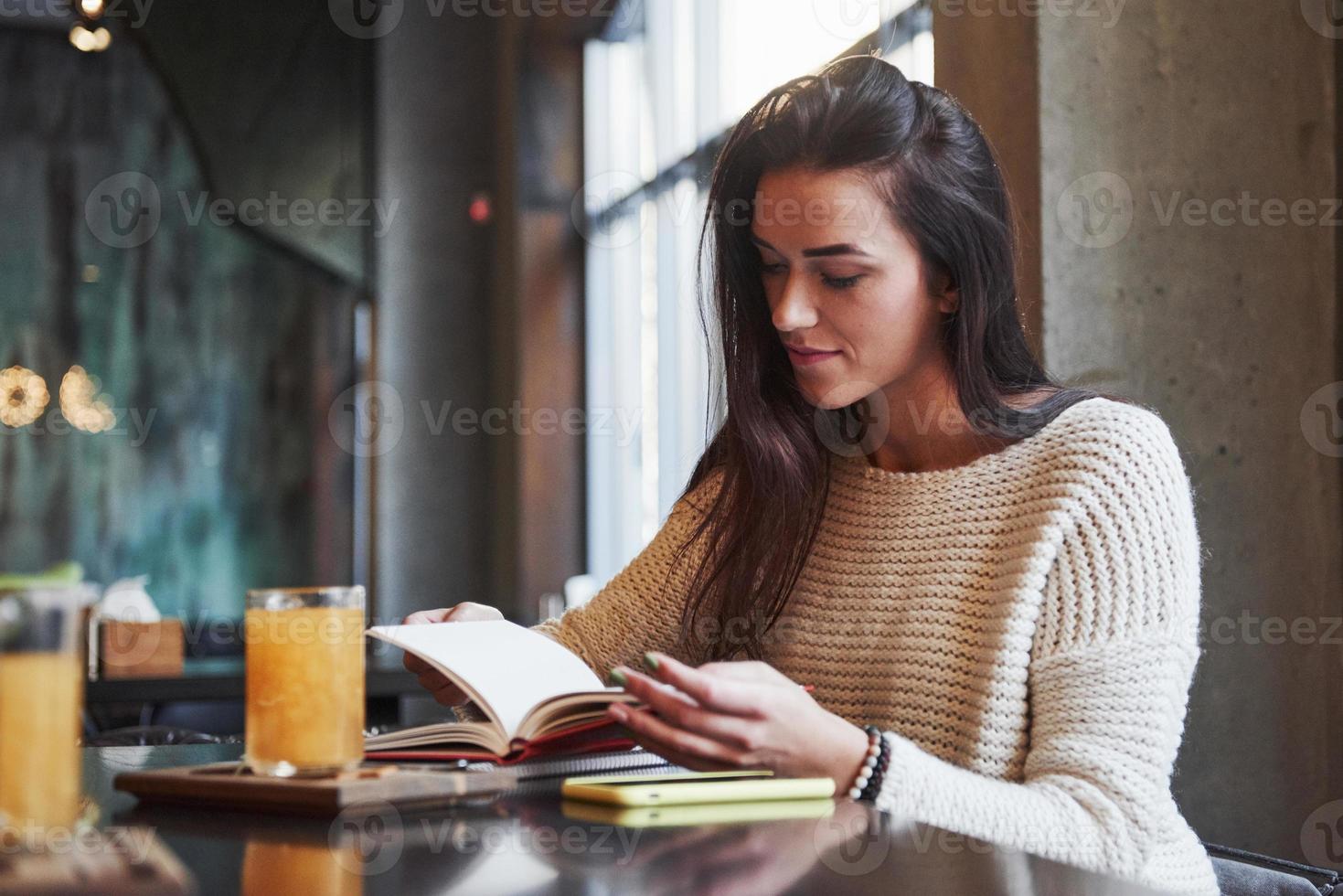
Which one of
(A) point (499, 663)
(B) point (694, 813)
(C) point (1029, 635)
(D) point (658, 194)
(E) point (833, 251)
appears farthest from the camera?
(D) point (658, 194)

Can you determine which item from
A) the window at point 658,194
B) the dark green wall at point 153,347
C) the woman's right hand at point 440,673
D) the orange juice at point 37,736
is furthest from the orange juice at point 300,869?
the dark green wall at point 153,347

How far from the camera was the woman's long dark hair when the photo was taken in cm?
160

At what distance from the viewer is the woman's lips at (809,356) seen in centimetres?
158

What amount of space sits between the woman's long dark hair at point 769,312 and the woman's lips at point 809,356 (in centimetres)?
14

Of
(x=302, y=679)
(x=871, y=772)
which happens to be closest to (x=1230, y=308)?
(x=871, y=772)

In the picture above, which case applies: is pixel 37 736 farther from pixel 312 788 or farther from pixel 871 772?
pixel 871 772

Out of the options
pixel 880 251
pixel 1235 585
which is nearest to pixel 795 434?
pixel 880 251

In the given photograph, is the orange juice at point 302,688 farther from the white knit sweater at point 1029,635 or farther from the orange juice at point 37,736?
the white knit sweater at point 1029,635

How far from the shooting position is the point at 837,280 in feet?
5.13

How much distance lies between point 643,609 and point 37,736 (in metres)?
1.09

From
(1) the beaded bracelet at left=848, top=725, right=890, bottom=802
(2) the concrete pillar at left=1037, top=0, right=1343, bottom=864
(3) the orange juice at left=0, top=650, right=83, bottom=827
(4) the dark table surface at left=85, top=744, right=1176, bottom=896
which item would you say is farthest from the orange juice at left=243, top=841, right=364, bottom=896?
(2) the concrete pillar at left=1037, top=0, right=1343, bottom=864

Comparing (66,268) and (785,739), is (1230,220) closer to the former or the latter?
(785,739)

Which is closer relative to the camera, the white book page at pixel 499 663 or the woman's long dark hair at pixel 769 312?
the white book page at pixel 499 663

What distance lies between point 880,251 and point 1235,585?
0.97m
